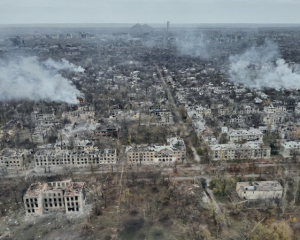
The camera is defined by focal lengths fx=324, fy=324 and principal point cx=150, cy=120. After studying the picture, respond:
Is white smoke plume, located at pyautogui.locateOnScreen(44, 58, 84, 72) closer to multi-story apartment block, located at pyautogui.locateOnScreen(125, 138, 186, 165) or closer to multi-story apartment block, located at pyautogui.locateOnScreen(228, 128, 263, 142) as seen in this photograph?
multi-story apartment block, located at pyautogui.locateOnScreen(125, 138, 186, 165)

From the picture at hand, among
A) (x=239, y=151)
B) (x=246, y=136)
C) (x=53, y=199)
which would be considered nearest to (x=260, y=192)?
(x=239, y=151)

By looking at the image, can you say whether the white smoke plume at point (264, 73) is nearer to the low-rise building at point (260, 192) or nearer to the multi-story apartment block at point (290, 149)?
the multi-story apartment block at point (290, 149)

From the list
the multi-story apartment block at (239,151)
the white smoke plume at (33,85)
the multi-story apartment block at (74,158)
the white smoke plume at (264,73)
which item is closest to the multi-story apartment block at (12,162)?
the multi-story apartment block at (74,158)

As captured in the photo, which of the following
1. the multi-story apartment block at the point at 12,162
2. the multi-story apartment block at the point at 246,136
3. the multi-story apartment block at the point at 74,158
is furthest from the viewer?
the multi-story apartment block at the point at 246,136

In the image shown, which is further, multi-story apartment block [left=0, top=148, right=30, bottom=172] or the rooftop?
multi-story apartment block [left=0, top=148, right=30, bottom=172]


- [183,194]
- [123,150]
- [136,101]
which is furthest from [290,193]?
[136,101]

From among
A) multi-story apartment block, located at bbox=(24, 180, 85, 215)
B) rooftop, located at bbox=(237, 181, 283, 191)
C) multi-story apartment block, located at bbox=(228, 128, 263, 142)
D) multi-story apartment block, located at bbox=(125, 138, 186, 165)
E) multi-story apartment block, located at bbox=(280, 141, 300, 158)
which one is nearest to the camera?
multi-story apartment block, located at bbox=(24, 180, 85, 215)

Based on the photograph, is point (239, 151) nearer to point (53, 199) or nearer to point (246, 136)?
point (246, 136)

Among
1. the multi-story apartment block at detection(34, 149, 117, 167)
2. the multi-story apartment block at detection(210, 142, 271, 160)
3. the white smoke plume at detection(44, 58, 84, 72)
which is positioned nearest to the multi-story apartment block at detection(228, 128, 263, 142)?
the multi-story apartment block at detection(210, 142, 271, 160)
